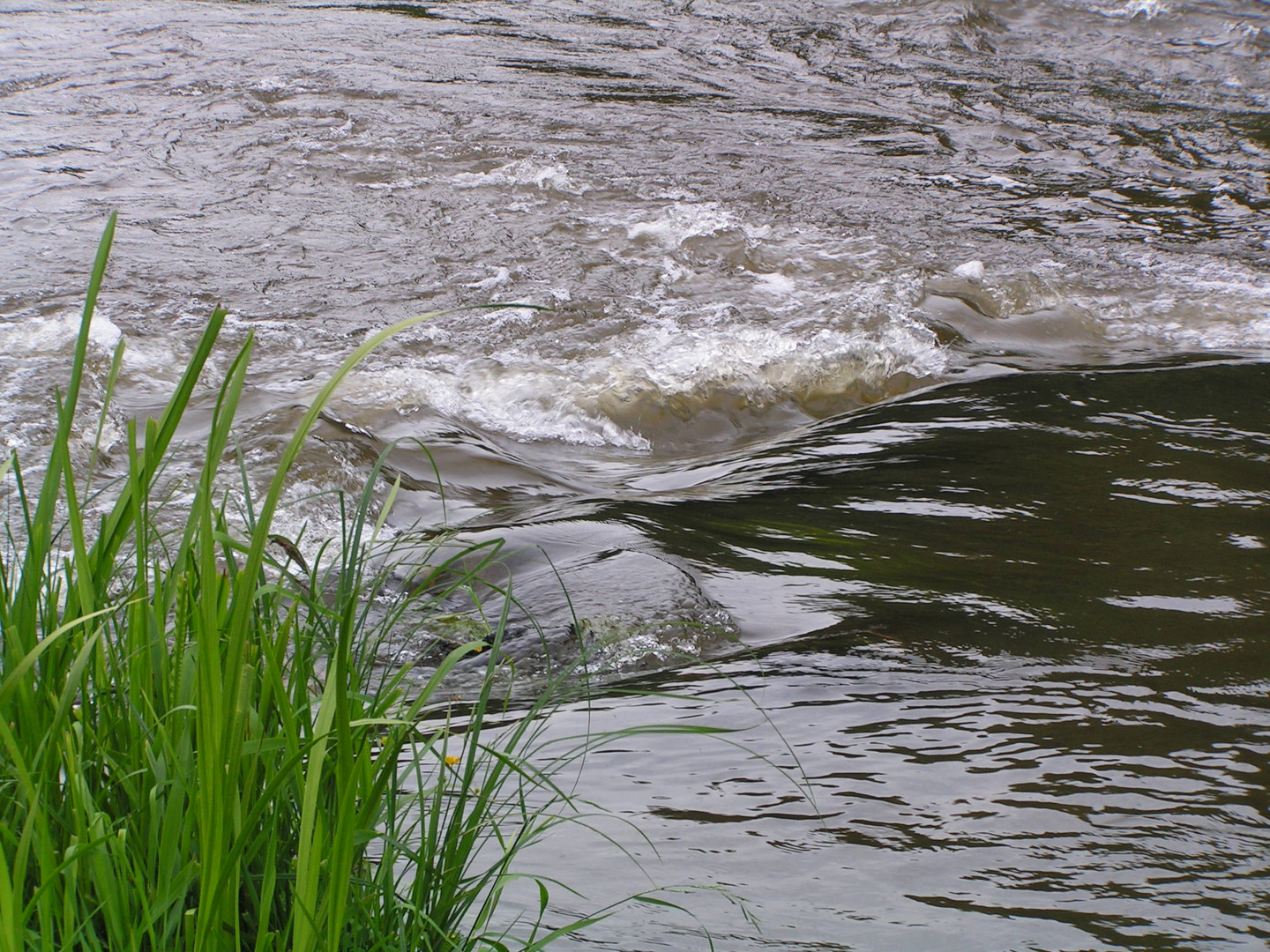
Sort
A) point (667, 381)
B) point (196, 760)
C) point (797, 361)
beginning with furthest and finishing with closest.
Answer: point (797, 361) → point (667, 381) → point (196, 760)

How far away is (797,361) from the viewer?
18.4 ft

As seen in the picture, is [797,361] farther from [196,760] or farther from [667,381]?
[196,760]

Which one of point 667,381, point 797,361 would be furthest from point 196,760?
point 797,361

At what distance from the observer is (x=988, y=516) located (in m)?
3.71

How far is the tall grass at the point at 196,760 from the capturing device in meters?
1.17

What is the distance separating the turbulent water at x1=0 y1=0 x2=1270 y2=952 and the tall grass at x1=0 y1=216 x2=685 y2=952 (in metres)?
0.48

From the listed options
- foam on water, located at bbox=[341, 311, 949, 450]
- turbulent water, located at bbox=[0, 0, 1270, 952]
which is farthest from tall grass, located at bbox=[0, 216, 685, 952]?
foam on water, located at bbox=[341, 311, 949, 450]

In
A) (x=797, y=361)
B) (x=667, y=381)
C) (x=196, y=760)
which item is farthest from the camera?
(x=797, y=361)

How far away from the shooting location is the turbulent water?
7.24ft

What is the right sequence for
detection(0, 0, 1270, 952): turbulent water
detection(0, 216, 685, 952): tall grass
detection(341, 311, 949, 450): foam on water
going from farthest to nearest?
detection(341, 311, 949, 450): foam on water, detection(0, 0, 1270, 952): turbulent water, detection(0, 216, 685, 952): tall grass

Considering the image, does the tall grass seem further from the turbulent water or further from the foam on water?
the foam on water

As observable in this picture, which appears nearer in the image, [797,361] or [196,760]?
[196,760]

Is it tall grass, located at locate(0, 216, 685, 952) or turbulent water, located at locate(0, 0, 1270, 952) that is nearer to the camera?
tall grass, located at locate(0, 216, 685, 952)

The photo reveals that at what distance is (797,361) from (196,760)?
15.0ft
